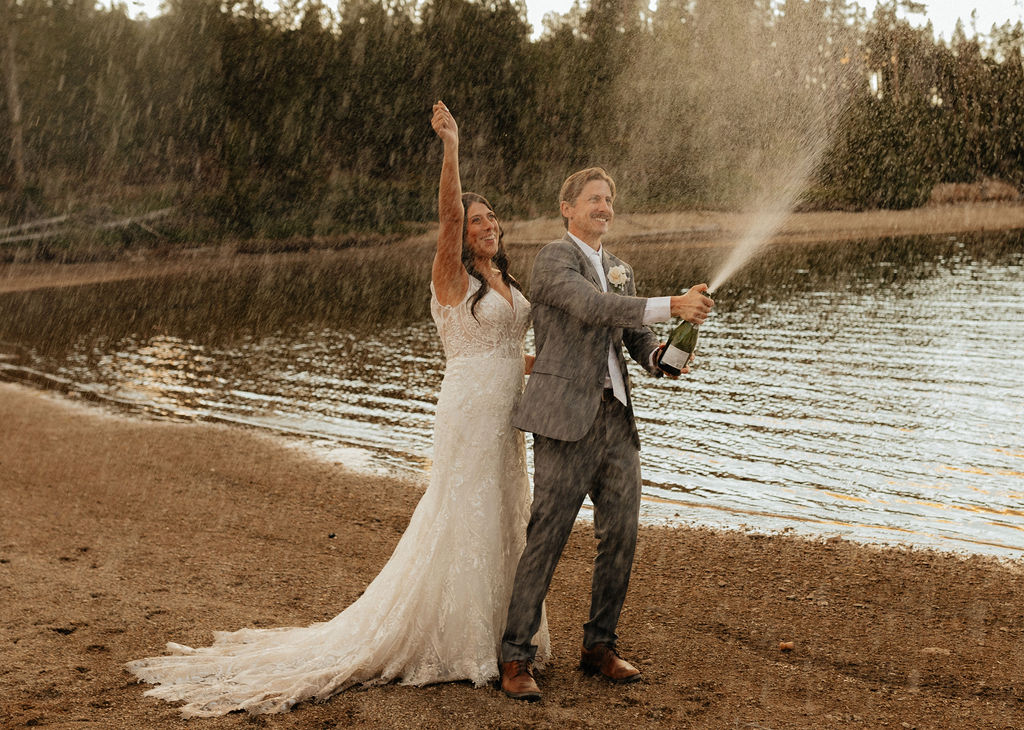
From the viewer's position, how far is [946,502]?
9289 mm

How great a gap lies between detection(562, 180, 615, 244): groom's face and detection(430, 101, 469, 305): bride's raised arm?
51cm

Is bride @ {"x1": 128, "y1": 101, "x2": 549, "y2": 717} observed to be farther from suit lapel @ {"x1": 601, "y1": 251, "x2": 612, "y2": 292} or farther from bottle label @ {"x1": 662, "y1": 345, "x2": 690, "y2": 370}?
Result: bottle label @ {"x1": 662, "y1": 345, "x2": 690, "y2": 370}

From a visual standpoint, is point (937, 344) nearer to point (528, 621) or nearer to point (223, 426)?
point (223, 426)

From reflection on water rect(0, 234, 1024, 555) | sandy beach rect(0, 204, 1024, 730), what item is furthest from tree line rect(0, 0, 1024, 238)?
sandy beach rect(0, 204, 1024, 730)

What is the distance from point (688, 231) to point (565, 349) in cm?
4328

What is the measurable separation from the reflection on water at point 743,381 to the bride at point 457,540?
423cm

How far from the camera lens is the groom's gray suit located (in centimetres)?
462

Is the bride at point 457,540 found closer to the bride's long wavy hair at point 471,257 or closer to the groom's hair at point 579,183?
the bride's long wavy hair at point 471,257

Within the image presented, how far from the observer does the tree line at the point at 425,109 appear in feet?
159

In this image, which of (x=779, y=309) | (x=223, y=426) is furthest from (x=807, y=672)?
(x=779, y=309)


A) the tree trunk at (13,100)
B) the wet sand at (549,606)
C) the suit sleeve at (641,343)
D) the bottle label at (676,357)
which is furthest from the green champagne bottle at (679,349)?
the tree trunk at (13,100)

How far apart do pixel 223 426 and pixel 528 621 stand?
9.42 meters

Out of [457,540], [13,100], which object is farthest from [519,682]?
[13,100]

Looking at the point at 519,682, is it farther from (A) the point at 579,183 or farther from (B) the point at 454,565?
(A) the point at 579,183
